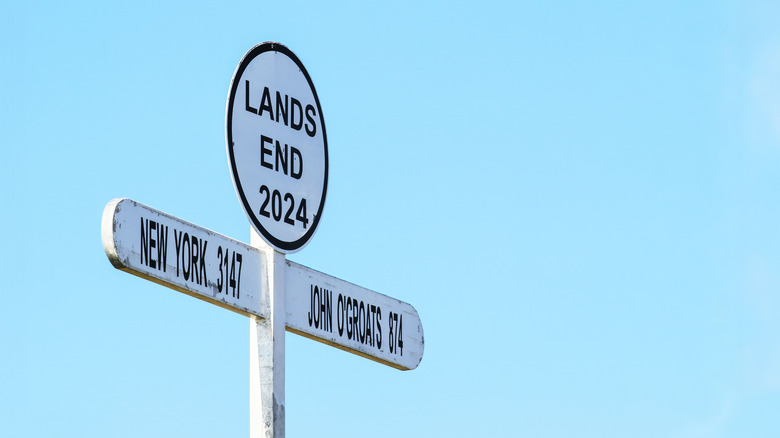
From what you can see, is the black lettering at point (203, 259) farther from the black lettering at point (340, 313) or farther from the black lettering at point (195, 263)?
the black lettering at point (340, 313)

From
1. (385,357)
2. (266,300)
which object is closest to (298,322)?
(266,300)

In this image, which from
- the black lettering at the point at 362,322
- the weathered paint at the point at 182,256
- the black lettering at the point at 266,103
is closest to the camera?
the weathered paint at the point at 182,256

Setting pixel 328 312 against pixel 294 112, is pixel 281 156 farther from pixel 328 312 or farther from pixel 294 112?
pixel 328 312

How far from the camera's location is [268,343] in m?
4.93

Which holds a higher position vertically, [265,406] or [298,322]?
[298,322]

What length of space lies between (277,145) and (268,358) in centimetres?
80

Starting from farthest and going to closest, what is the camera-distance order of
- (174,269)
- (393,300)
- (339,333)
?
(393,300)
(339,333)
(174,269)

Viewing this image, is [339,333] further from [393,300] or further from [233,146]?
[233,146]

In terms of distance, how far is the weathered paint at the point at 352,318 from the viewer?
5164 millimetres

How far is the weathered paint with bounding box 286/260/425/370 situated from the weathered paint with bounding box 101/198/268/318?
0.70 ft

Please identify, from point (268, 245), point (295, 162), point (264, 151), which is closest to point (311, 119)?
point (295, 162)

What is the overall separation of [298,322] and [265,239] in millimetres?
344

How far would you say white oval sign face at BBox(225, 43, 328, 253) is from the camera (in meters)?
4.95

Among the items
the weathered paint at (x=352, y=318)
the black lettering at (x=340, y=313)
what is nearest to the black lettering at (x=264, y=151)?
the weathered paint at (x=352, y=318)
